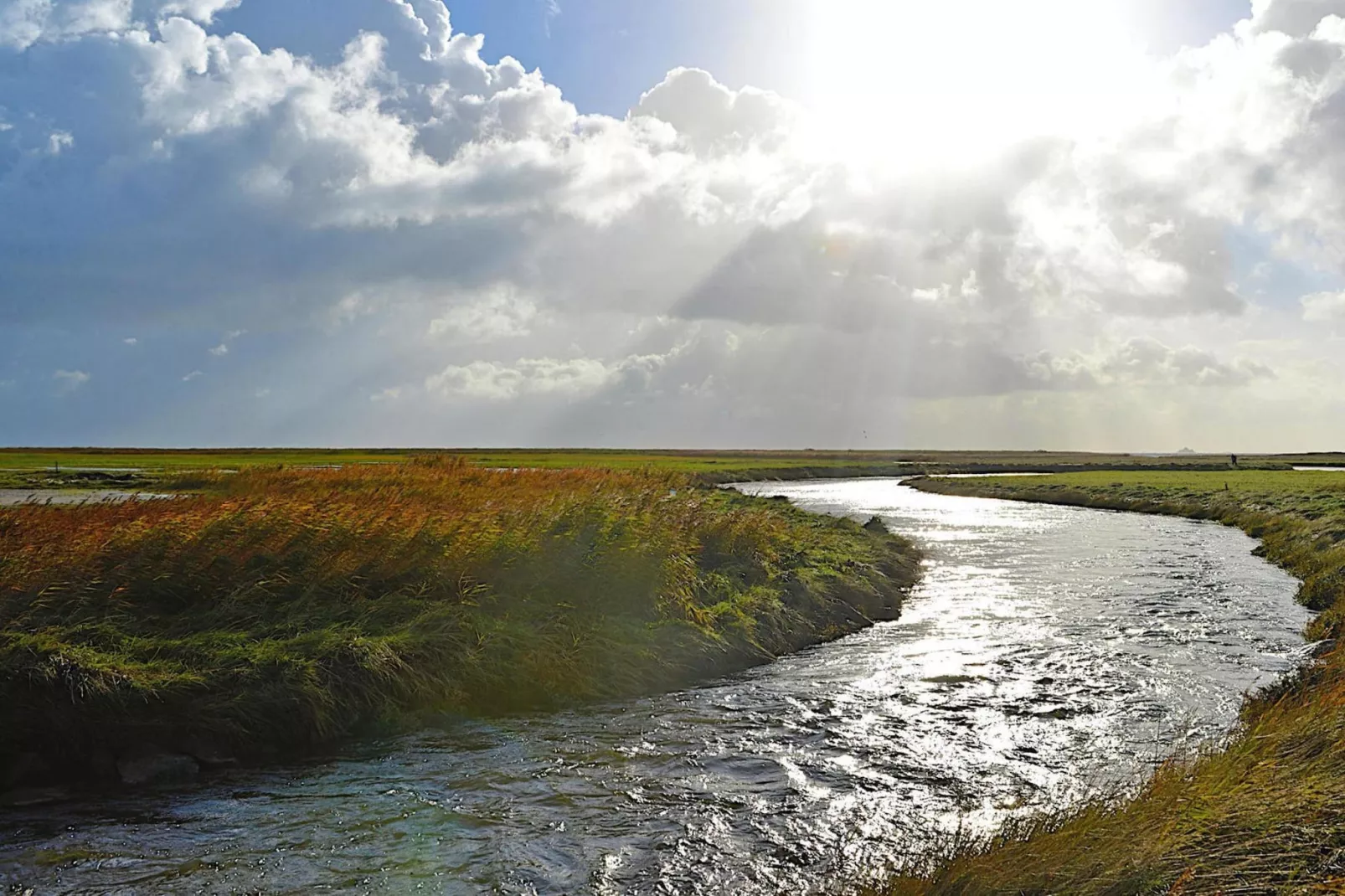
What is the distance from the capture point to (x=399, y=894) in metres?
8.51

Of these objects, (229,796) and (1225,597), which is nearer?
Result: (229,796)

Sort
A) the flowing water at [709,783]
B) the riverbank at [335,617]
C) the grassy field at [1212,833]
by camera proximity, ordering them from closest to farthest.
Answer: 1. the grassy field at [1212,833]
2. the flowing water at [709,783]
3. the riverbank at [335,617]

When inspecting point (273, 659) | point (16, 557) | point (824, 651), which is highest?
point (16, 557)

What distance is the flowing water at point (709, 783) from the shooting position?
9.02 metres

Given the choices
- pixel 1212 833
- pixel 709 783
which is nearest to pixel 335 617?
pixel 709 783

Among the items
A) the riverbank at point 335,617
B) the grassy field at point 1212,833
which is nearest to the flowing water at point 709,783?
the riverbank at point 335,617

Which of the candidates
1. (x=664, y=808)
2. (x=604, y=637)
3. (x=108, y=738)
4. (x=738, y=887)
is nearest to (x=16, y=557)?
(x=108, y=738)

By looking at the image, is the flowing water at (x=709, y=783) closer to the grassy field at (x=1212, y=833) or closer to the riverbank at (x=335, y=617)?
the riverbank at (x=335, y=617)

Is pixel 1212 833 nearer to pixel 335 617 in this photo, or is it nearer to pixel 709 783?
pixel 709 783

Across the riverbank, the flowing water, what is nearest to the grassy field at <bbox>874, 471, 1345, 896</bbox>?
the flowing water

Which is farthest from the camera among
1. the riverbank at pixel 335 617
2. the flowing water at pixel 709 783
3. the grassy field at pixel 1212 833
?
the riverbank at pixel 335 617

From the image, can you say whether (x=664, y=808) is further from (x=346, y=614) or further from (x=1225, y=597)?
(x=1225, y=597)

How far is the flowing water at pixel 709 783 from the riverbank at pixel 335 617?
967 mm

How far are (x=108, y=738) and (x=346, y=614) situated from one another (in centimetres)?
437
